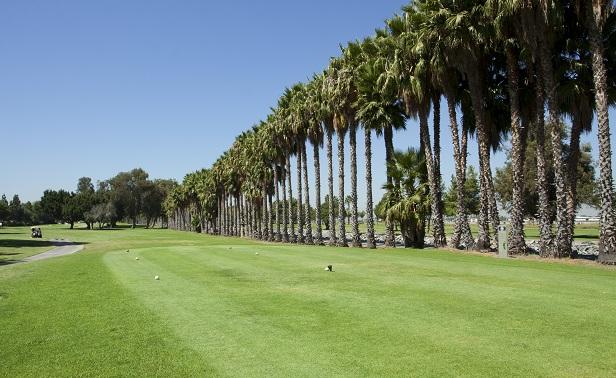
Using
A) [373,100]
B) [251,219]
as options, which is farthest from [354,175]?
[251,219]

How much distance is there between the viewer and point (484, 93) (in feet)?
111

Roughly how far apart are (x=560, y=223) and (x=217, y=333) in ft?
68.5

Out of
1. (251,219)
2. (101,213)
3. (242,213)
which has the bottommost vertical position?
(251,219)

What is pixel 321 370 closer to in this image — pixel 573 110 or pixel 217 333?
pixel 217 333

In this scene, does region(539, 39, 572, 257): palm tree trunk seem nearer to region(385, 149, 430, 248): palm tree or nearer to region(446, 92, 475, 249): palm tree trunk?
region(446, 92, 475, 249): palm tree trunk

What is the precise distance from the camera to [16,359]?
8.20 m

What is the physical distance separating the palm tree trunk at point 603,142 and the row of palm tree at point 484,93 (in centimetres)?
5

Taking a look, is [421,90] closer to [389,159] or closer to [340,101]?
[389,159]

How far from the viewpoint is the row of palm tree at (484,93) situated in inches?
979

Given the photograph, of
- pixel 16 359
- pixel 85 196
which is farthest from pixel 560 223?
pixel 85 196

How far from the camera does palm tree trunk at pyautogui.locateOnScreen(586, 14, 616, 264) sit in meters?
22.8

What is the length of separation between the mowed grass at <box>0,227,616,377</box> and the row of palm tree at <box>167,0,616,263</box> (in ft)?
33.0

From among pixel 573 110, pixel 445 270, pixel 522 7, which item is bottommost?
pixel 445 270

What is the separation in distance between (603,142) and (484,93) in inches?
452
